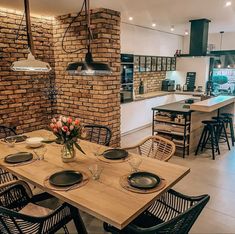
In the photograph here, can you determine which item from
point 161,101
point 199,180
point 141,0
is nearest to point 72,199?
point 199,180

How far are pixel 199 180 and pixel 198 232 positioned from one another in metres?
1.20

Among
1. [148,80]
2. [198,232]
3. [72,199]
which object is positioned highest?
[148,80]

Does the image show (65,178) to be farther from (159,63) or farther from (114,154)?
(159,63)

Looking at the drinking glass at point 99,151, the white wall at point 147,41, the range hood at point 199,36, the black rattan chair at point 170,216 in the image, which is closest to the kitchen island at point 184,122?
the range hood at point 199,36

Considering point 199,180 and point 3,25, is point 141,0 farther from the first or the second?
point 199,180

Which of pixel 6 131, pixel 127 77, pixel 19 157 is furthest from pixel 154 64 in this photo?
pixel 19 157

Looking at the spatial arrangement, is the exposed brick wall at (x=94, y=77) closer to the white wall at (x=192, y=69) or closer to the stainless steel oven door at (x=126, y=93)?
the stainless steel oven door at (x=126, y=93)

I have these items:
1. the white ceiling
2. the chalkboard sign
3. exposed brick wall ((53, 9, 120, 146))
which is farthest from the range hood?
the chalkboard sign

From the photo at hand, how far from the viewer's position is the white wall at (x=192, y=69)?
723 centimetres

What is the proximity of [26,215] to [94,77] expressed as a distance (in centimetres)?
287

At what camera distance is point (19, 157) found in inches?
93.3

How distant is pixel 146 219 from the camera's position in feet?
6.32

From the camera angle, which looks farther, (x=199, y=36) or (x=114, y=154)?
(x=199, y=36)

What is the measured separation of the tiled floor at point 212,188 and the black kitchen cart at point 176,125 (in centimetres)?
30
